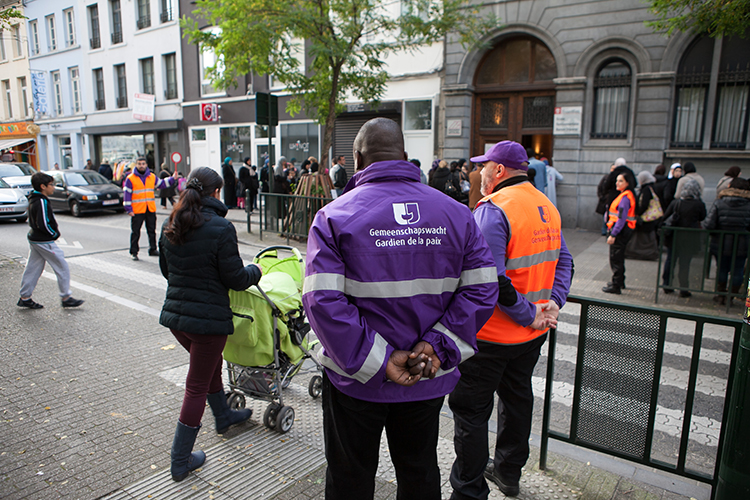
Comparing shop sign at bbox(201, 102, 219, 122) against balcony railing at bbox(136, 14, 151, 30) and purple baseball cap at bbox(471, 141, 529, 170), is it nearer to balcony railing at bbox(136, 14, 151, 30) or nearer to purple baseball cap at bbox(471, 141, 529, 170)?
balcony railing at bbox(136, 14, 151, 30)

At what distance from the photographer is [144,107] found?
27359mm

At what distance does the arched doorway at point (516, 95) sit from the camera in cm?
1562

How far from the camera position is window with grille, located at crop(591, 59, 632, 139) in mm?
14078

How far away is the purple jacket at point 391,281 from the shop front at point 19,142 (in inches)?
1631

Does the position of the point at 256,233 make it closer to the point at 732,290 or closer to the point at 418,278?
the point at 732,290

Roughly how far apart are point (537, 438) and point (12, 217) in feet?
57.4

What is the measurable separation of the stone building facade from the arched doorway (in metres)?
0.03

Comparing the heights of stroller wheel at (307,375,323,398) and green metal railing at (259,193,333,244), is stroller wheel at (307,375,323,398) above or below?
below

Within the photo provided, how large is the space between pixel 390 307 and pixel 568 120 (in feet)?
46.7

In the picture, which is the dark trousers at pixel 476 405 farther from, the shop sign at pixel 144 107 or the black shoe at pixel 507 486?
the shop sign at pixel 144 107

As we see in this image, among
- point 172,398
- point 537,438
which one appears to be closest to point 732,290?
point 537,438

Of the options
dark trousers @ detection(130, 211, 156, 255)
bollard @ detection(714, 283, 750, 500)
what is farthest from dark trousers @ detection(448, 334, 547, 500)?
dark trousers @ detection(130, 211, 156, 255)

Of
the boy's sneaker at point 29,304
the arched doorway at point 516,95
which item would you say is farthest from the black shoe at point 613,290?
the boy's sneaker at point 29,304

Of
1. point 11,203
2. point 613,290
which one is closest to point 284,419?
point 613,290
